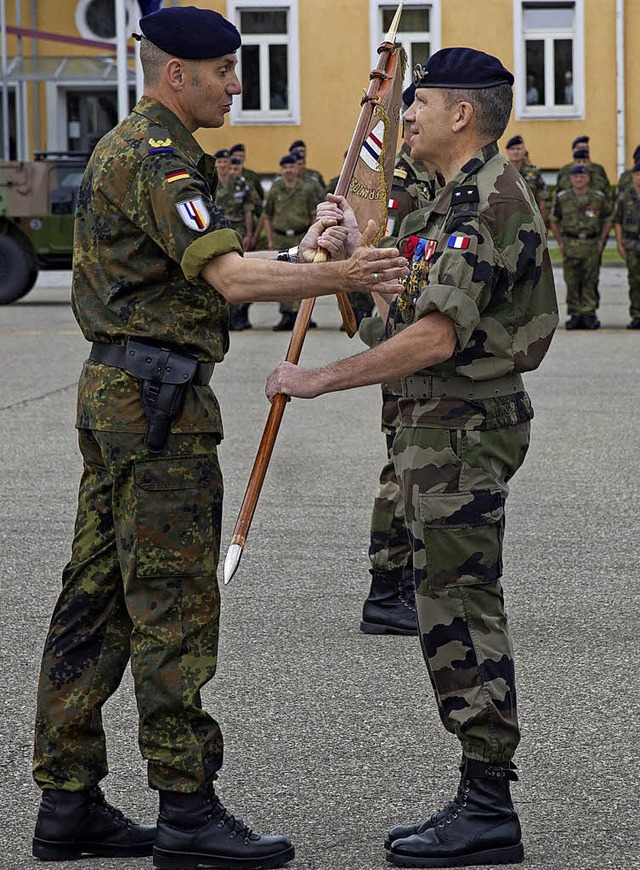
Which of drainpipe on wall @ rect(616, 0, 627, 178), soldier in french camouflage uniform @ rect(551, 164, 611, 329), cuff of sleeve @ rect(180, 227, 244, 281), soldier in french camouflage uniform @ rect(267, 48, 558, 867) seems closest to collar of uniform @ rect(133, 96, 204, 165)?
cuff of sleeve @ rect(180, 227, 244, 281)

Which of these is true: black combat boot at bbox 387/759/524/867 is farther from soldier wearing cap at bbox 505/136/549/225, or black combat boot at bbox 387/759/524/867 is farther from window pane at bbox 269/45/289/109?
window pane at bbox 269/45/289/109

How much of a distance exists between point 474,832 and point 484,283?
4.17 ft

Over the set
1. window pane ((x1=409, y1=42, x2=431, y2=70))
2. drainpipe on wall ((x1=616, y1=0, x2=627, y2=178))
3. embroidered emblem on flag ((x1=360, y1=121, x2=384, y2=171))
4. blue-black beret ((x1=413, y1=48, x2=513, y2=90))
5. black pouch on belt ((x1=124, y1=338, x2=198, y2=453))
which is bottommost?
black pouch on belt ((x1=124, y1=338, x2=198, y2=453))

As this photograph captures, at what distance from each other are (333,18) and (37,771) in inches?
1099

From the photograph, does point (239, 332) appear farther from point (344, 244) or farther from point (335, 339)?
point (344, 244)

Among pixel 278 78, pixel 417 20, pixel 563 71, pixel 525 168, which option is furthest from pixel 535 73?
pixel 525 168

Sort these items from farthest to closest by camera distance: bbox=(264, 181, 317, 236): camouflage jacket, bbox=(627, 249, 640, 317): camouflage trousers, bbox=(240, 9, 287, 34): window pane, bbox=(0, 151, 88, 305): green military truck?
bbox=(240, 9, 287, 34): window pane
bbox=(0, 151, 88, 305): green military truck
bbox=(264, 181, 317, 236): camouflage jacket
bbox=(627, 249, 640, 317): camouflage trousers

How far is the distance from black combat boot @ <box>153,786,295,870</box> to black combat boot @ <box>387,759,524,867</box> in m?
0.32

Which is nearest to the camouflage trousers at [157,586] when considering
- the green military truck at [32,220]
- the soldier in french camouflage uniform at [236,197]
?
the soldier in french camouflage uniform at [236,197]

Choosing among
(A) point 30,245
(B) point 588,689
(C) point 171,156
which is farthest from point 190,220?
(A) point 30,245

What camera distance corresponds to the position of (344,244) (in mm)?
3637

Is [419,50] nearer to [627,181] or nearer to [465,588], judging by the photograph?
[627,181]

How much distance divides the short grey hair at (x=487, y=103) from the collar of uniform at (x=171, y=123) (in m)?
0.62

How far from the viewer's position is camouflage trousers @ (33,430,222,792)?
3529 mm
